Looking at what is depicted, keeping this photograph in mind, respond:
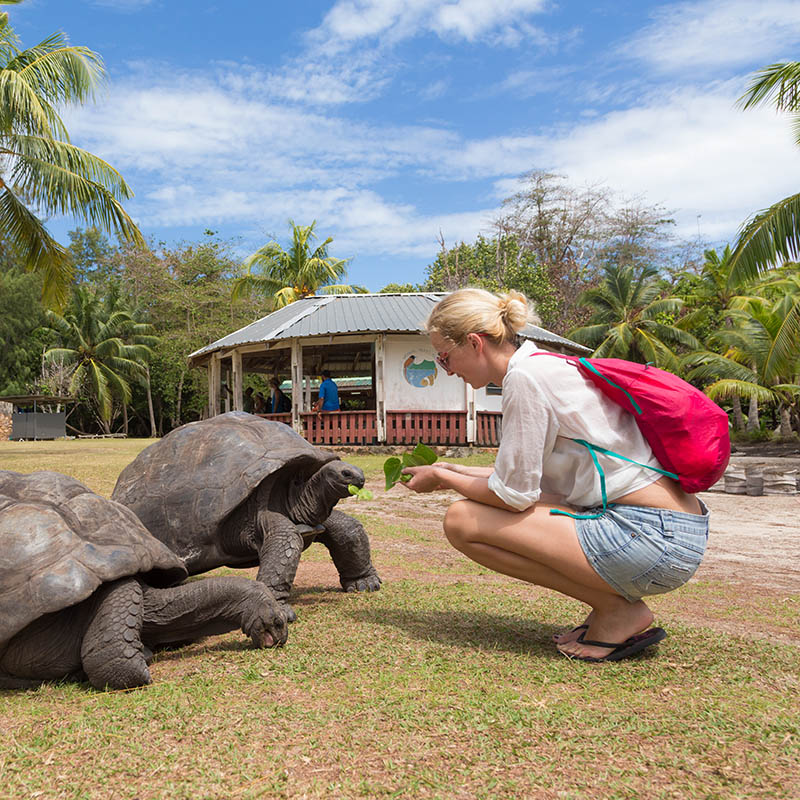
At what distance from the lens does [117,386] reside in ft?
132

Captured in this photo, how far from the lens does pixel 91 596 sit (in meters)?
2.94

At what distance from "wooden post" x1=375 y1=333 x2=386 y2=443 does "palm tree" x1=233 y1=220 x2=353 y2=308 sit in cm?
1471

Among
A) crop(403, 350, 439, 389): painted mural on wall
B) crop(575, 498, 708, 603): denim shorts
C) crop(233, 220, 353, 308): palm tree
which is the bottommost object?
crop(575, 498, 708, 603): denim shorts

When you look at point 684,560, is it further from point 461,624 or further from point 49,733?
point 49,733

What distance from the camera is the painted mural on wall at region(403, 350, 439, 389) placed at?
19.6 m

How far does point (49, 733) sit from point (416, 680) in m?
1.27

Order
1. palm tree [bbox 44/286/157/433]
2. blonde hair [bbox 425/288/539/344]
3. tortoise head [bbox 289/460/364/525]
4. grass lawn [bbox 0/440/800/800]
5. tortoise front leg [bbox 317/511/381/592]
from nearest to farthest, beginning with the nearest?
grass lawn [bbox 0/440/800/800] < blonde hair [bbox 425/288/539/344] < tortoise head [bbox 289/460/364/525] < tortoise front leg [bbox 317/511/381/592] < palm tree [bbox 44/286/157/433]

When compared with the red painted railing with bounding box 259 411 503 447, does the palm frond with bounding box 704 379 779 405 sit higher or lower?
higher

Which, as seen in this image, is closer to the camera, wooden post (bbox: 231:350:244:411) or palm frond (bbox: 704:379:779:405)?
wooden post (bbox: 231:350:244:411)

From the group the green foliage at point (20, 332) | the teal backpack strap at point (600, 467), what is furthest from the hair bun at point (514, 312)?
the green foliage at point (20, 332)

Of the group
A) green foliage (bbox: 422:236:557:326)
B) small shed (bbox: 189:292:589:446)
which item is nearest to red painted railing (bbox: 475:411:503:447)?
small shed (bbox: 189:292:589:446)

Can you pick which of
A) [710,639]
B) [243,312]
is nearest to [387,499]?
[710,639]

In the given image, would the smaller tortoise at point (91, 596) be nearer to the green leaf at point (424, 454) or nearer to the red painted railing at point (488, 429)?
the green leaf at point (424, 454)

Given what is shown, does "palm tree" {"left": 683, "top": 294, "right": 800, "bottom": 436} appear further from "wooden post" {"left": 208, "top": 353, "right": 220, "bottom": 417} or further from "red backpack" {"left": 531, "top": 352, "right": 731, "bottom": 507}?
"red backpack" {"left": 531, "top": 352, "right": 731, "bottom": 507}
